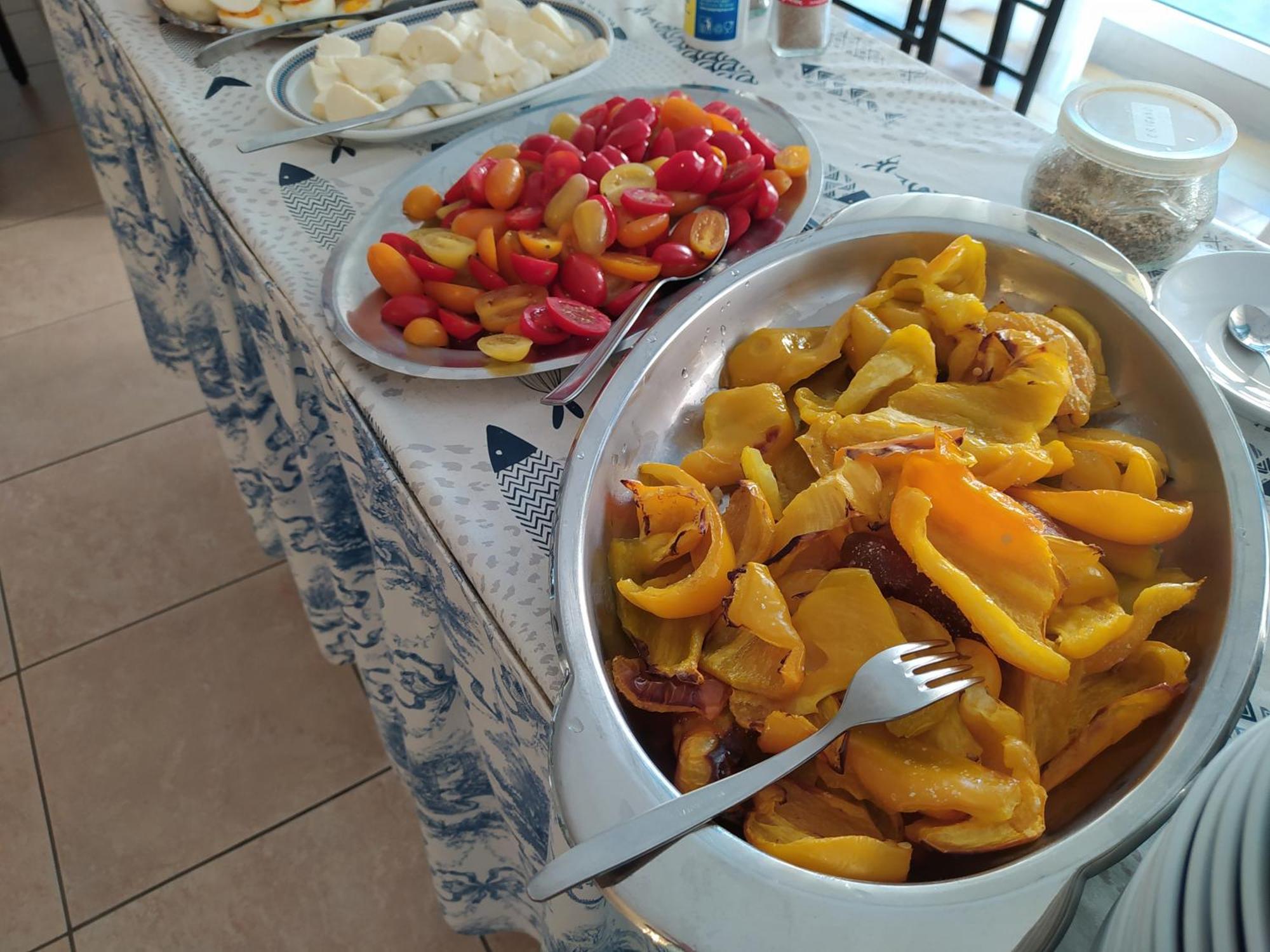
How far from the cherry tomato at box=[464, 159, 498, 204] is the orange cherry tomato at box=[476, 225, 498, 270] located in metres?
0.06

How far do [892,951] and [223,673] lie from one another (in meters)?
1.27

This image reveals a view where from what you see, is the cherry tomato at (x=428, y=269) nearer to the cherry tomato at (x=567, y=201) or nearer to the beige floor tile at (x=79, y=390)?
the cherry tomato at (x=567, y=201)

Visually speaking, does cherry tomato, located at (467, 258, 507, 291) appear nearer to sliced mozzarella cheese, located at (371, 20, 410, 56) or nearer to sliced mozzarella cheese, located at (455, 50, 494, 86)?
sliced mozzarella cheese, located at (455, 50, 494, 86)

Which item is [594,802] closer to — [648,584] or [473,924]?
[648,584]

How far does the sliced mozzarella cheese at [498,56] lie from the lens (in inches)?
38.6

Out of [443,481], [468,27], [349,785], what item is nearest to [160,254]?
[468,27]

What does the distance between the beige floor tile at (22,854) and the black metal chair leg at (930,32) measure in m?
2.33

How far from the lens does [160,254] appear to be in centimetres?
134

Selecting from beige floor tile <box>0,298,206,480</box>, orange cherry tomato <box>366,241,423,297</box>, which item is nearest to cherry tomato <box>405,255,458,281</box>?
orange cherry tomato <box>366,241,423,297</box>

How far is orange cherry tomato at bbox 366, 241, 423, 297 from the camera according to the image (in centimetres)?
71

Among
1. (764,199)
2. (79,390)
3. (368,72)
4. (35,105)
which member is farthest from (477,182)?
(35,105)

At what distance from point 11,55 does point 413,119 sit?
2514 mm

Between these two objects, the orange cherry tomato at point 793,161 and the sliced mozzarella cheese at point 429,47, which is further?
the sliced mozzarella cheese at point 429,47

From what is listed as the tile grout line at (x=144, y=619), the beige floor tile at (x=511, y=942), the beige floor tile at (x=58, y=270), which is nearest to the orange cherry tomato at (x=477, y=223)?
the beige floor tile at (x=511, y=942)
